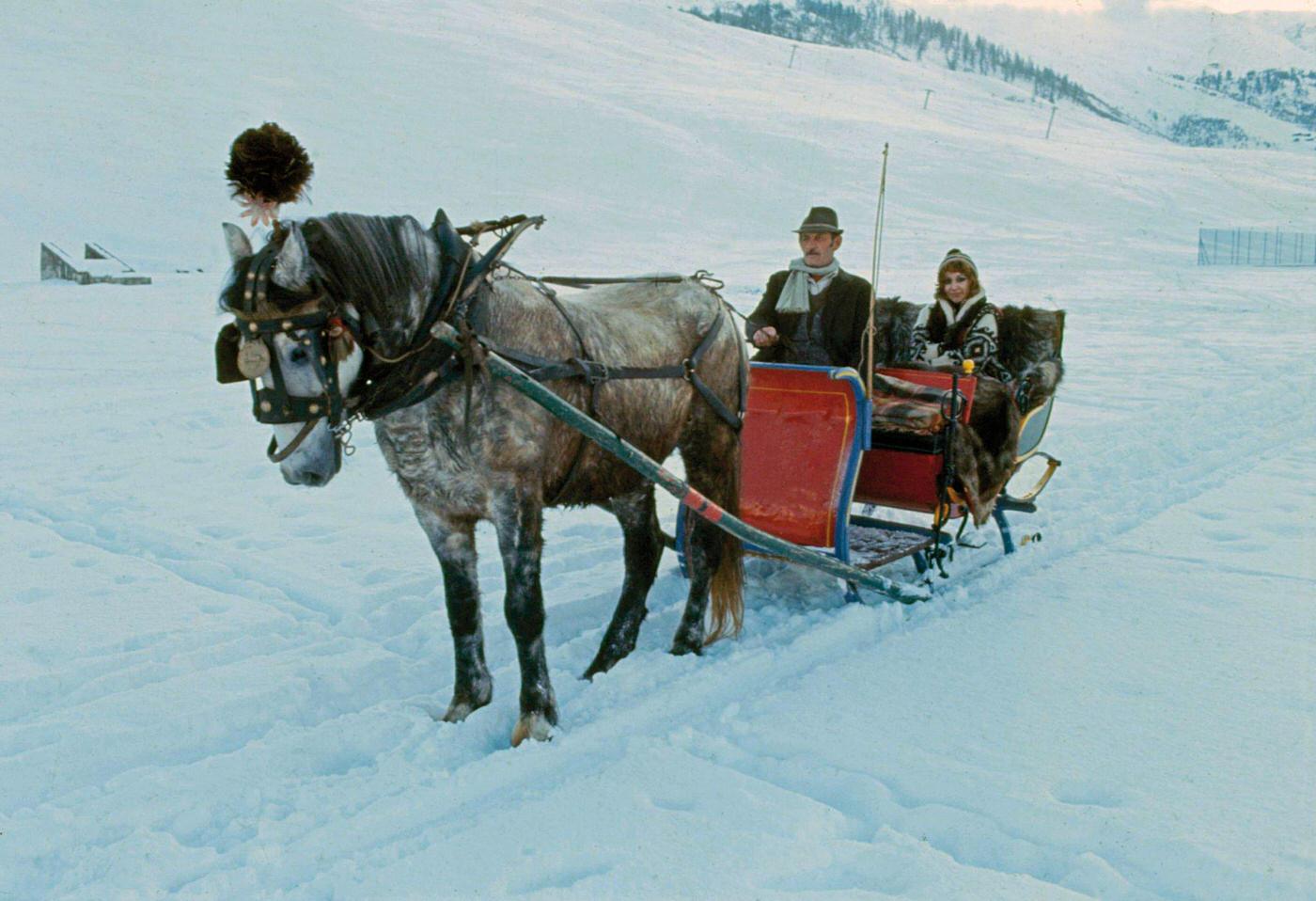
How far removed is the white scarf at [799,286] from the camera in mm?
5914

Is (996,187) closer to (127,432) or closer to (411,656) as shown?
(127,432)

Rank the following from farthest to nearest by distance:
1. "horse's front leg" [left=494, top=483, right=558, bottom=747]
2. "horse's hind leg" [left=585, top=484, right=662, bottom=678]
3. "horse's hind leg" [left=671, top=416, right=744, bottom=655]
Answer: "horse's hind leg" [left=671, top=416, right=744, bottom=655] < "horse's hind leg" [left=585, top=484, right=662, bottom=678] < "horse's front leg" [left=494, top=483, right=558, bottom=747]

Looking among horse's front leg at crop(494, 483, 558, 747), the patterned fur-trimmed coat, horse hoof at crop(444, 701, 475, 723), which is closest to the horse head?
horse's front leg at crop(494, 483, 558, 747)

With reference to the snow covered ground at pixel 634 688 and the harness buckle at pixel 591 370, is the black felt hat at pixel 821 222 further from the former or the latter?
the harness buckle at pixel 591 370

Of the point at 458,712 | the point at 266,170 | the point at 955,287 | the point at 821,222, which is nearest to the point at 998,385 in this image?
the point at 955,287

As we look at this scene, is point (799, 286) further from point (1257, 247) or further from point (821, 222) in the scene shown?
point (1257, 247)

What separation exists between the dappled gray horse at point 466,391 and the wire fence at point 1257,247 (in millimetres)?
29345

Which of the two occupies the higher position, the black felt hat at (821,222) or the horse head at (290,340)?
the black felt hat at (821,222)

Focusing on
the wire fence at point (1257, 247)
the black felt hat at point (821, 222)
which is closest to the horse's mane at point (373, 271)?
the black felt hat at point (821, 222)

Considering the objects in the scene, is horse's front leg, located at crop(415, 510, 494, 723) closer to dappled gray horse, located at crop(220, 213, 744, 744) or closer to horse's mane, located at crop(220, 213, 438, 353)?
dappled gray horse, located at crop(220, 213, 744, 744)

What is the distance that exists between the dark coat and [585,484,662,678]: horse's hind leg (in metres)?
1.53

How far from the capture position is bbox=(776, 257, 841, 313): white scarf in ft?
19.4

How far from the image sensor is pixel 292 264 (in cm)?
326

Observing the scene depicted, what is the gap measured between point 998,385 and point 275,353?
3.95 metres
